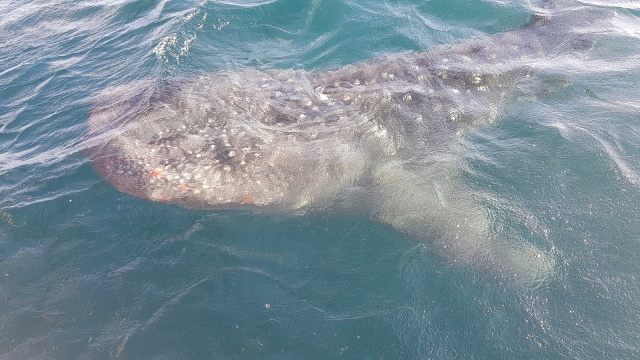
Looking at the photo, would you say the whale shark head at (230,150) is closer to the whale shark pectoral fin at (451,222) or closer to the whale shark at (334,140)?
the whale shark at (334,140)

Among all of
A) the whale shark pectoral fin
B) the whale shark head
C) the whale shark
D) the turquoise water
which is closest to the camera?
the turquoise water

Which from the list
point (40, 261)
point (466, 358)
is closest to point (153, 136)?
point (40, 261)

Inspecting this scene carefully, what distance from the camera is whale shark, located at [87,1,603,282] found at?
6059 millimetres

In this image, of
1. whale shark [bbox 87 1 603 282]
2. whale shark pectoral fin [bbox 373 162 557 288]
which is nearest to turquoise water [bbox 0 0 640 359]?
whale shark pectoral fin [bbox 373 162 557 288]

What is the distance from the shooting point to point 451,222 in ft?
19.3

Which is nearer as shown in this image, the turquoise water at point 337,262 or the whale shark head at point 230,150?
the turquoise water at point 337,262

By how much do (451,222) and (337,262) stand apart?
5.50 ft

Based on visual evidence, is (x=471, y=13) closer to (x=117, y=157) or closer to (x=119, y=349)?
(x=117, y=157)

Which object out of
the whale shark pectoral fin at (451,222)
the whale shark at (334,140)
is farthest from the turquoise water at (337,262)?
the whale shark at (334,140)

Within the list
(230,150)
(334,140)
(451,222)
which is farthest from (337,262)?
(230,150)

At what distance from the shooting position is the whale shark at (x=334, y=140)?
606cm

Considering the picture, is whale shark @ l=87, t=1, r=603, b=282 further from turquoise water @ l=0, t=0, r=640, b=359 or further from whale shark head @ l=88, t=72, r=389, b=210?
turquoise water @ l=0, t=0, r=640, b=359

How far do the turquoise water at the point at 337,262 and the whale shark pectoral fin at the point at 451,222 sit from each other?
0.46 feet

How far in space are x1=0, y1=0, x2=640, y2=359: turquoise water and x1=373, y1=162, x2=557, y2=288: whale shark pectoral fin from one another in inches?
5.5
